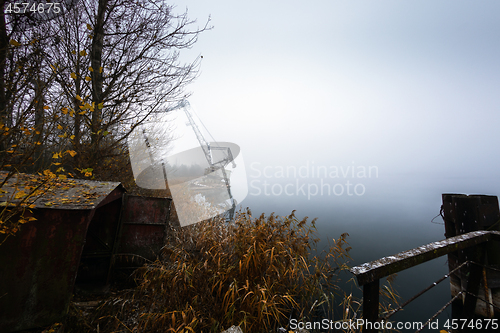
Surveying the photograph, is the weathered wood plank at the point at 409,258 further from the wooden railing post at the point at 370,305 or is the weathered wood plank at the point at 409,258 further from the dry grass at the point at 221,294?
the dry grass at the point at 221,294

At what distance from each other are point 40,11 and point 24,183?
4903mm

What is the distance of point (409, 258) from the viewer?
1506mm

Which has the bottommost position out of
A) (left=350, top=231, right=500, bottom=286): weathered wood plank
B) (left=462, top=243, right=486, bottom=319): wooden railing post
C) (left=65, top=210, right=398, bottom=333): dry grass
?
(left=65, top=210, right=398, bottom=333): dry grass

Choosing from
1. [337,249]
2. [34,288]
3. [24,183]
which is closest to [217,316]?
[34,288]

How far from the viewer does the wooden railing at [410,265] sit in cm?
Result: 134

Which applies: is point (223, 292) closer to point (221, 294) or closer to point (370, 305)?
point (221, 294)

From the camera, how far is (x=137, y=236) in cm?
507

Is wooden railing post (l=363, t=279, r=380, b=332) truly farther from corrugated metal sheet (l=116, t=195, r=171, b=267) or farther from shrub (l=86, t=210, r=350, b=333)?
corrugated metal sheet (l=116, t=195, r=171, b=267)

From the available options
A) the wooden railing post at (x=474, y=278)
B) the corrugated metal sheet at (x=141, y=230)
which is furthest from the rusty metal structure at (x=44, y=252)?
the wooden railing post at (x=474, y=278)

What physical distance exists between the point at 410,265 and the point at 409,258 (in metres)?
0.09

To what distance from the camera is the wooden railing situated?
1340 millimetres

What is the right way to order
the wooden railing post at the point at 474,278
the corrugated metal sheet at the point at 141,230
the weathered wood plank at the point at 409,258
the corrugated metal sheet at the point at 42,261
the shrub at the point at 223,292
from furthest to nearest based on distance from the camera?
1. the corrugated metal sheet at the point at 141,230
2. the shrub at the point at 223,292
3. the corrugated metal sheet at the point at 42,261
4. the wooden railing post at the point at 474,278
5. the weathered wood plank at the point at 409,258

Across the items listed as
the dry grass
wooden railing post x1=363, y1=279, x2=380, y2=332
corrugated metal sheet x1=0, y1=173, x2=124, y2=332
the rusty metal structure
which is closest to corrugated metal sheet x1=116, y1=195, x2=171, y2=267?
the dry grass

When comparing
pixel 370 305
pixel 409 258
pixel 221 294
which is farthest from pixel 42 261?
pixel 409 258
